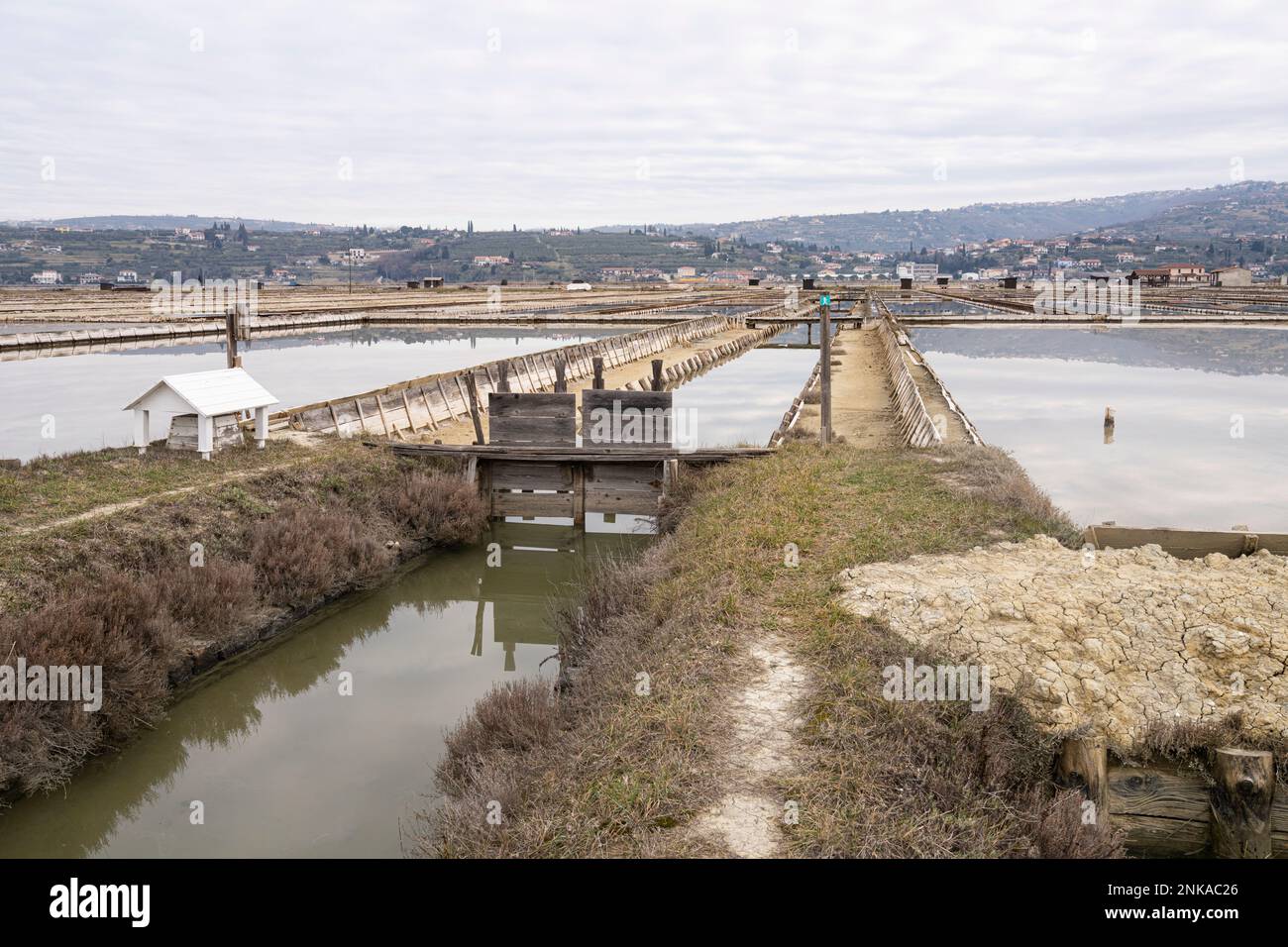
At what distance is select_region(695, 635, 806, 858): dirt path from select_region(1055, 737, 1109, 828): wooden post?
Result: 1.55 metres

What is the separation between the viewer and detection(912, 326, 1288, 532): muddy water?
581 inches

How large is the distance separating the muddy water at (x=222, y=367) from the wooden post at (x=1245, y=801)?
1578cm

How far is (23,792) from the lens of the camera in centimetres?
725

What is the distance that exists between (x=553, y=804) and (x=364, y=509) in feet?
29.8

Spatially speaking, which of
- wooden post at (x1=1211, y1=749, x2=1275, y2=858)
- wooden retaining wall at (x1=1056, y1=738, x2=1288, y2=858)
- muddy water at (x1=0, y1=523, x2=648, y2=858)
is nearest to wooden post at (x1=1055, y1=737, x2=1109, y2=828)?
wooden retaining wall at (x1=1056, y1=738, x2=1288, y2=858)

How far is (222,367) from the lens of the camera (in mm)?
29422

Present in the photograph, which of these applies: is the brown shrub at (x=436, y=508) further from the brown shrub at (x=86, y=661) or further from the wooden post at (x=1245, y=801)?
the wooden post at (x=1245, y=801)

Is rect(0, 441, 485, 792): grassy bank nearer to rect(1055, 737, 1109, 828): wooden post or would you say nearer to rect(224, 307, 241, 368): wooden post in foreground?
rect(224, 307, 241, 368): wooden post in foreground

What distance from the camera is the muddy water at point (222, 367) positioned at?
60.8ft

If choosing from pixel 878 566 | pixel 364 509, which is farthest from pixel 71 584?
pixel 878 566

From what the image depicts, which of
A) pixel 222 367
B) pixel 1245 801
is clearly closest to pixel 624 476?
pixel 1245 801

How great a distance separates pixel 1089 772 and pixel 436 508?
10328mm

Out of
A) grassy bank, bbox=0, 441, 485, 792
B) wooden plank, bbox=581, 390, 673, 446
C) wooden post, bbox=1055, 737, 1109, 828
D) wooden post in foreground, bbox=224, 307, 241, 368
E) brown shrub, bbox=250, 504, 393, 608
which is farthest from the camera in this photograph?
wooden post in foreground, bbox=224, 307, 241, 368

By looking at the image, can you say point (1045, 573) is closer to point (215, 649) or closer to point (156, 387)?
point (215, 649)
